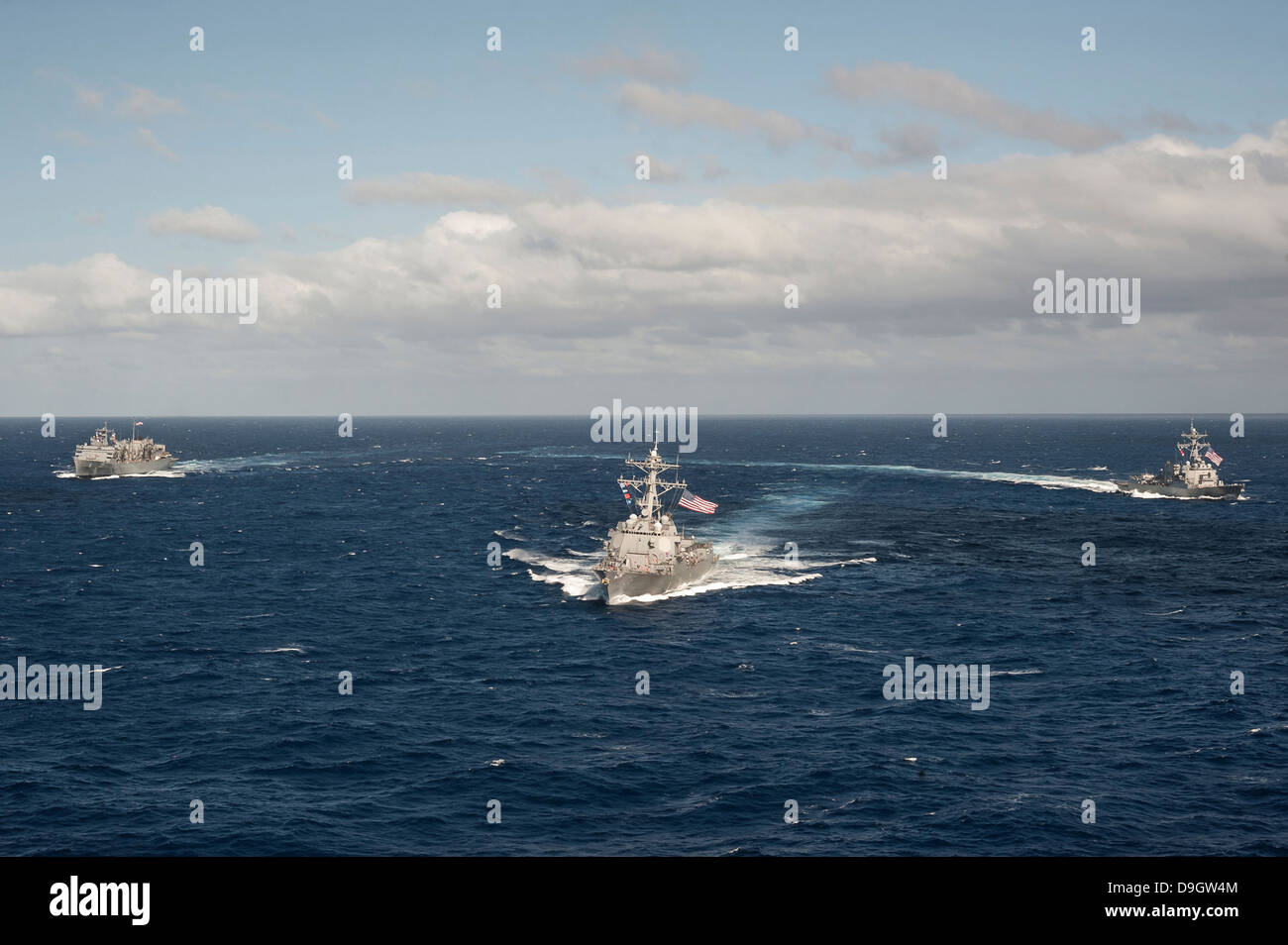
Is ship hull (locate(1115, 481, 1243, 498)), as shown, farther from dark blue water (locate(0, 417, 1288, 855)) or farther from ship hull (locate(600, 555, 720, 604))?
ship hull (locate(600, 555, 720, 604))

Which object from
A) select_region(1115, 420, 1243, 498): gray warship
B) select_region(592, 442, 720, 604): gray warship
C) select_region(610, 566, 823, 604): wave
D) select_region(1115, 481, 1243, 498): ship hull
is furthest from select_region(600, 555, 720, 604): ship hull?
select_region(1115, 481, 1243, 498): ship hull

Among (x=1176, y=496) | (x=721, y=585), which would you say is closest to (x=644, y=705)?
(x=721, y=585)

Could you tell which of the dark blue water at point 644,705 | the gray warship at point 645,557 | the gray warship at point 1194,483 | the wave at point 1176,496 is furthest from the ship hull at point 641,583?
the wave at point 1176,496

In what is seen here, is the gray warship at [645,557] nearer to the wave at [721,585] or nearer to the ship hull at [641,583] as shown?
the ship hull at [641,583]

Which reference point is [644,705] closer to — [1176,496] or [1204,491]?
[1176,496]

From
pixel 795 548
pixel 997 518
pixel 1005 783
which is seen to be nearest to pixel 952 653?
pixel 1005 783
